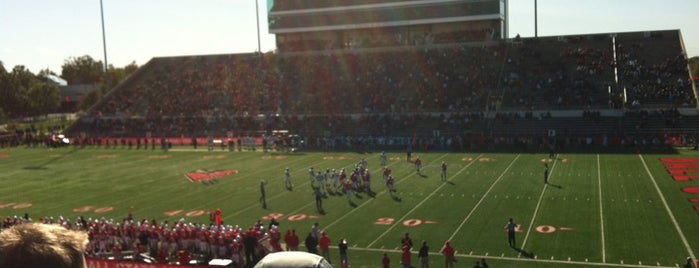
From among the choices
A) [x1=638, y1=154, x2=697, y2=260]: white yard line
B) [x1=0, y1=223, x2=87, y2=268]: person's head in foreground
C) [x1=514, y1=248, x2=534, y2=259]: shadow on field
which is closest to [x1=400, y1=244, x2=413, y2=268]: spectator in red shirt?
[x1=514, y1=248, x2=534, y2=259]: shadow on field

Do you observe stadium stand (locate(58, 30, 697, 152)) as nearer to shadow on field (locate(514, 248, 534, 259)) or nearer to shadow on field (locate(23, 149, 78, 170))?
shadow on field (locate(23, 149, 78, 170))

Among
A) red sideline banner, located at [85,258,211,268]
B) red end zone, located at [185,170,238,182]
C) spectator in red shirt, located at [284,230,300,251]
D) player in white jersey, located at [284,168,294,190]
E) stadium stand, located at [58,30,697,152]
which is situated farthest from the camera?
stadium stand, located at [58,30,697,152]

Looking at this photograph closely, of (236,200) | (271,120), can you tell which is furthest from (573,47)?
(236,200)

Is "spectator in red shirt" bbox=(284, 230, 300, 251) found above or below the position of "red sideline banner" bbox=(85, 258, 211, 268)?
below

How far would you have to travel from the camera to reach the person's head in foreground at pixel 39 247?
2.06 metres

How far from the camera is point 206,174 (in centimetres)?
3212

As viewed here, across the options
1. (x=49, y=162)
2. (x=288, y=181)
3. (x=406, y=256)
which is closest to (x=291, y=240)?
(x=406, y=256)

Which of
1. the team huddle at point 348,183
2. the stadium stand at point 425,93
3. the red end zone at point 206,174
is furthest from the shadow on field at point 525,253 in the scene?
the stadium stand at point 425,93

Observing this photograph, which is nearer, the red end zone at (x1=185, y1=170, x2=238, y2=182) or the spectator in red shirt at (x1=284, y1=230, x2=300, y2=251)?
Result: the spectator in red shirt at (x1=284, y1=230, x2=300, y2=251)

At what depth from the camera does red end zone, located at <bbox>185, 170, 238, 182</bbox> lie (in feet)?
101

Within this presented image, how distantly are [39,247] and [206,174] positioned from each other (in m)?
30.6

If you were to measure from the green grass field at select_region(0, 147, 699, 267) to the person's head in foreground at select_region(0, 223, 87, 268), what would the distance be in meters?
14.6

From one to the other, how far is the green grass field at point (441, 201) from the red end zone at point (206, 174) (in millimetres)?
642

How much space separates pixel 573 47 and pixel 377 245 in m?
41.9
